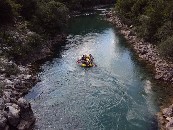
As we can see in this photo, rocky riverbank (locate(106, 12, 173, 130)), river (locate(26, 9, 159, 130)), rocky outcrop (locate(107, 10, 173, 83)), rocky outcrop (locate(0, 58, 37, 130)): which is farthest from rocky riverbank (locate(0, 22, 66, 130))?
rocky outcrop (locate(107, 10, 173, 83))

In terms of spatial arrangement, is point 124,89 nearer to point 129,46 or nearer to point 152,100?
point 152,100

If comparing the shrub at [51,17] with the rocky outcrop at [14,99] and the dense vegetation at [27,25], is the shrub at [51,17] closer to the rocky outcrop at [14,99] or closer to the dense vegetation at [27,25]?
the dense vegetation at [27,25]

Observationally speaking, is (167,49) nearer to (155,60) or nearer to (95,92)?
(155,60)

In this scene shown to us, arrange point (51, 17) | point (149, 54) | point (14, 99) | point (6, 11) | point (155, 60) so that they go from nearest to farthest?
point (14, 99) < point (155, 60) < point (149, 54) < point (6, 11) < point (51, 17)

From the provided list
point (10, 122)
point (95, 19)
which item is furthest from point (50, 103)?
point (95, 19)

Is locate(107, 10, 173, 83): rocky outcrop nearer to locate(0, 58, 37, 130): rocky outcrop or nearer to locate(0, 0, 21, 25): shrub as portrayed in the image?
locate(0, 58, 37, 130): rocky outcrop

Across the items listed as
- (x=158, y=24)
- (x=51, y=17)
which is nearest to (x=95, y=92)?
(x=158, y=24)

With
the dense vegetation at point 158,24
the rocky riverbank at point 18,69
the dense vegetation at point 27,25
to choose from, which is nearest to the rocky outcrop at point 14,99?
the rocky riverbank at point 18,69
